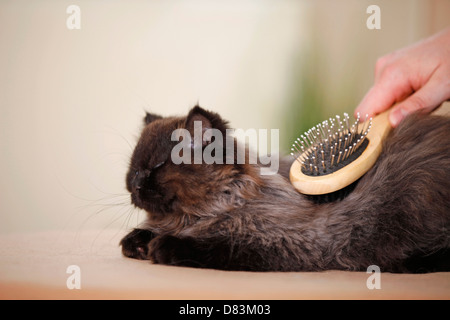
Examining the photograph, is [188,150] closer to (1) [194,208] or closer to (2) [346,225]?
(1) [194,208]

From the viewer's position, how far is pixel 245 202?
1.30 metres

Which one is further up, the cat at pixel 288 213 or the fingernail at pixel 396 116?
the fingernail at pixel 396 116

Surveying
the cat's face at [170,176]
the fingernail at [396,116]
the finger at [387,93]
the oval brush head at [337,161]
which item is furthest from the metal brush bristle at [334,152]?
the finger at [387,93]

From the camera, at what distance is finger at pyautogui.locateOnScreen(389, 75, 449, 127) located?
1557 mm

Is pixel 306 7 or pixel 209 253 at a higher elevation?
pixel 306 7

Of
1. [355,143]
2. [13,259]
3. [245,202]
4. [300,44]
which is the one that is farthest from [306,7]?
[13,259]

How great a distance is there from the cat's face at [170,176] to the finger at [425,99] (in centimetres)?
69

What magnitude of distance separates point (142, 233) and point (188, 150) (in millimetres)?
333

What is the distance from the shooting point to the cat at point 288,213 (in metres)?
1.19

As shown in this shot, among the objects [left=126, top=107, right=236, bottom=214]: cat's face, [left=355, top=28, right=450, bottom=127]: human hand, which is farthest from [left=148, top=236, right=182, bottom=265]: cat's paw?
[left=355, top=28, right=450, bottom=127]: human hand

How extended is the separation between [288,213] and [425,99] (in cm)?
→ 80

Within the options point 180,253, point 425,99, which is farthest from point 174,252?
point 425,99

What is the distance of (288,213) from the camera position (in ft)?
4.12

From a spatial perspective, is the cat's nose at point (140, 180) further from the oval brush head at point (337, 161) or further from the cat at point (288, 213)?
the oval brush head at point (337, 161)
